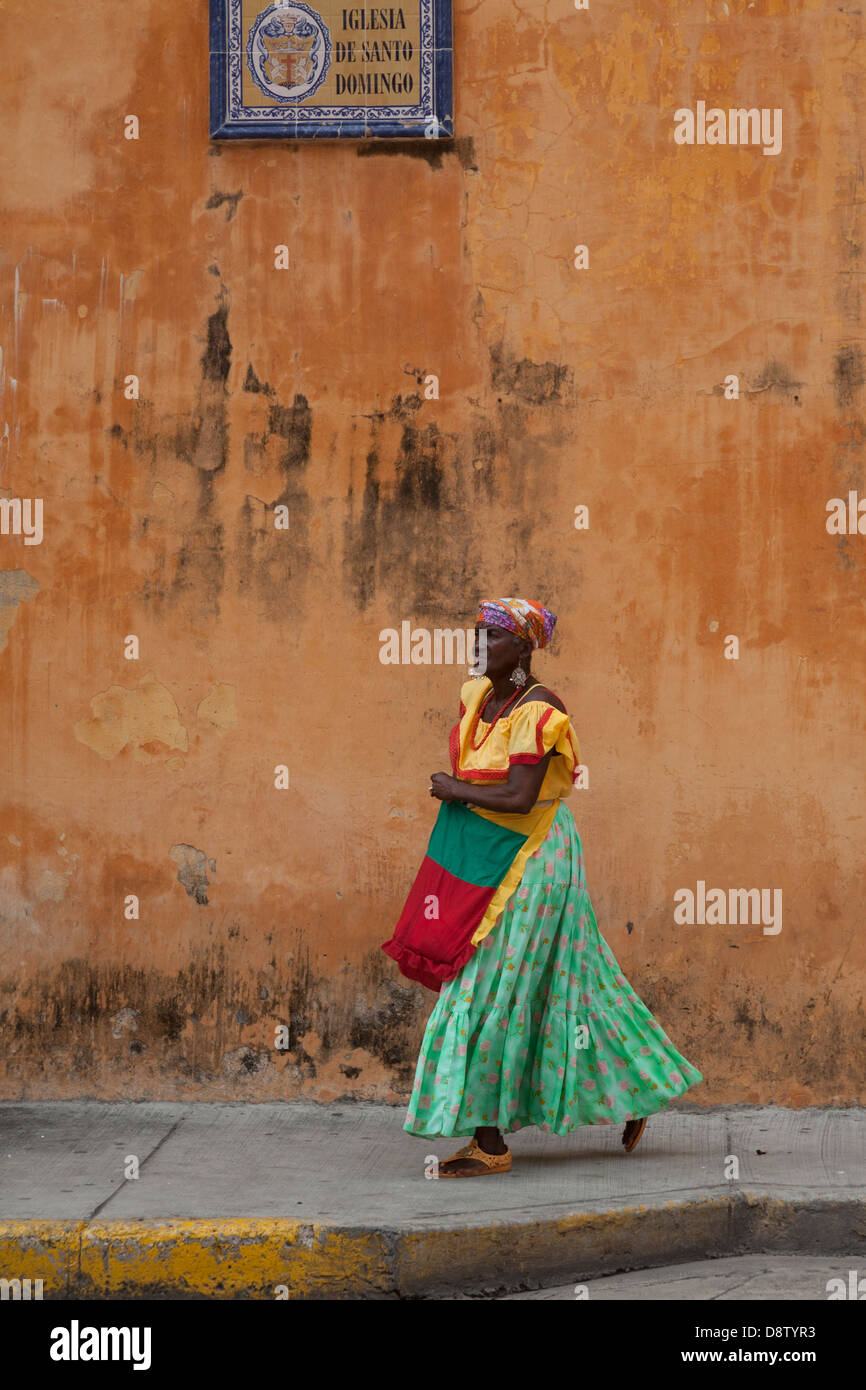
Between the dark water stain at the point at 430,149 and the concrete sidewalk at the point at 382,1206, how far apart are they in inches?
144

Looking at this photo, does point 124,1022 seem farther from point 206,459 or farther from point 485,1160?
point 206,459

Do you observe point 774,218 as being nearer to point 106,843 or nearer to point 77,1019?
point 106,843

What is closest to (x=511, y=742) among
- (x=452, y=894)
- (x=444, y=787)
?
(x=444, y=787)

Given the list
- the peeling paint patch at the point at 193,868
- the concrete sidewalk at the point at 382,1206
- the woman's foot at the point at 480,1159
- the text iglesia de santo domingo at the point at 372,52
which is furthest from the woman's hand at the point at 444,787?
the text iglesia de santo domingo at the point at 372,52

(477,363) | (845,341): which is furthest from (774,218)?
(477,363)

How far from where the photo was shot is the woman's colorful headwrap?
17.0ft

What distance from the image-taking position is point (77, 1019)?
6.29m

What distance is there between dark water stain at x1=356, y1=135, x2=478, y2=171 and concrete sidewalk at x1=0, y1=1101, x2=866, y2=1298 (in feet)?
12.0

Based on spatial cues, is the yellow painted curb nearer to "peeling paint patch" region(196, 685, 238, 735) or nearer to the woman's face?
the woman's face

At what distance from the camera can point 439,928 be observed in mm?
5188

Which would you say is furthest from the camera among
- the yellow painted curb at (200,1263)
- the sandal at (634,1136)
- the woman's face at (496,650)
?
the sandal at (634,1136)

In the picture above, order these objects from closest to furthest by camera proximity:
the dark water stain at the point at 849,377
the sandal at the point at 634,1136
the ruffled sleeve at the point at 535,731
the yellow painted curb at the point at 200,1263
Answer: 1. the yellow painted curb at the point at 200,1263
2. the ruffled sleeve at the point at 535,731
3. the sandal at the point at 634,1136
4. the dark water stain at the point at 849,377

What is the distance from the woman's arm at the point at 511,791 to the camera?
5078mm

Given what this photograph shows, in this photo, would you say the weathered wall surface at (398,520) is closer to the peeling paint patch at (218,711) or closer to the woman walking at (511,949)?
the peeling paint patch at (218,711)
